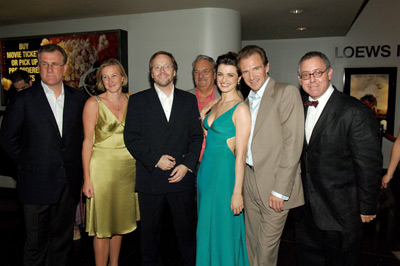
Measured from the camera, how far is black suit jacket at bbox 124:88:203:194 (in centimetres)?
268

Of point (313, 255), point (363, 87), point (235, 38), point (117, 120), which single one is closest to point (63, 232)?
point (117, 120)

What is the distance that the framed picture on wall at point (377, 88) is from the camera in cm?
771

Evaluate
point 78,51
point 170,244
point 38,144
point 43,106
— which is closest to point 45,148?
point 38,144

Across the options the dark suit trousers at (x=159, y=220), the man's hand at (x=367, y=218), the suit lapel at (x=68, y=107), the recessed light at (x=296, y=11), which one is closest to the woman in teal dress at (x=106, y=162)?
the suit lapel at (x=68, y=107)

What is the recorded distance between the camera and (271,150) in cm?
234

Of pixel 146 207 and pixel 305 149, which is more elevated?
pixel 305 149

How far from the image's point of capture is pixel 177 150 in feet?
9.00

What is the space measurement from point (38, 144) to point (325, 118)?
2190 mm

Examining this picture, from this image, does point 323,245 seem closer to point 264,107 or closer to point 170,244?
point 264,107

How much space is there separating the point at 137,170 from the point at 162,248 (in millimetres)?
1438

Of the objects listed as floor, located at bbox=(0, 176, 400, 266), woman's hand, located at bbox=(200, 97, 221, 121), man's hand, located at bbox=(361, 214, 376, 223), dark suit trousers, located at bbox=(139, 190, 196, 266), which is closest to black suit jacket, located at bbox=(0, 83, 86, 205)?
dark suit trousers, located at bbox=(139, 190, 196, 266)

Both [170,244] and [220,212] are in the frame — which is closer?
[220,212]

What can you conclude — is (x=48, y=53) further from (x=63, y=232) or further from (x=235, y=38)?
(x=235, y=38)

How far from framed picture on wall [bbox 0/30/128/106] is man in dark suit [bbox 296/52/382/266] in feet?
13.3
